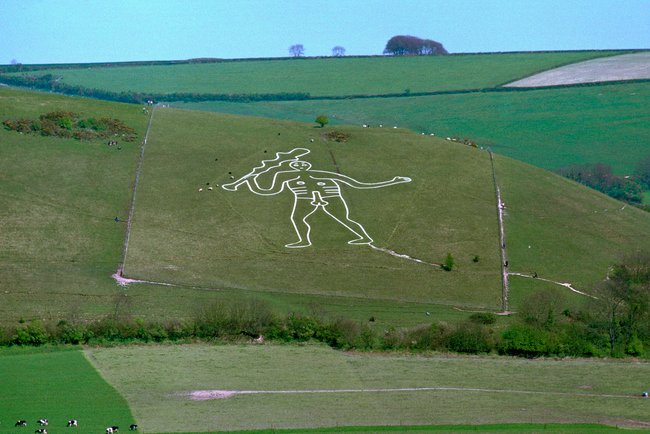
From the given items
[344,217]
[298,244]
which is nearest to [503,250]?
[344,217]

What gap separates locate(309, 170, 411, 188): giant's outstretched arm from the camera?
91.8m

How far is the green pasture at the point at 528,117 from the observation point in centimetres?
12756

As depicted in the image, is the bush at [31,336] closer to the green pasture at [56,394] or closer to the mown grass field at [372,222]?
the green pasture at [56,394]

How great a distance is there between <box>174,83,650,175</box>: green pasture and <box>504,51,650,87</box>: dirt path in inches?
179

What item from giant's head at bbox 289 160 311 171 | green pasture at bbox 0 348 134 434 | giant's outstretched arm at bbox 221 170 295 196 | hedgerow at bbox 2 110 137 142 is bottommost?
green pasture at bbox 0 348 134 434

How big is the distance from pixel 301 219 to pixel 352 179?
35.0ft

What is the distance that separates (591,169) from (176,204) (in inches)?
2167

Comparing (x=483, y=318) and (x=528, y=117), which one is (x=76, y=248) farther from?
(x=528, y=117)

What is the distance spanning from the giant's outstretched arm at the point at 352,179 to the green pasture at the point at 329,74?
56368 millimetres

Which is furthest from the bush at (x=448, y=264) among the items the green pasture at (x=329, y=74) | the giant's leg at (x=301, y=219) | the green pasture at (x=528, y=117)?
the green pasture at (x=329, y=74)

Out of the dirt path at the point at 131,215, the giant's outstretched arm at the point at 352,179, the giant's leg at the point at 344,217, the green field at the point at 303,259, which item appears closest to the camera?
the green field at the point at 303,259

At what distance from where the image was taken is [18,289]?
68.4 m

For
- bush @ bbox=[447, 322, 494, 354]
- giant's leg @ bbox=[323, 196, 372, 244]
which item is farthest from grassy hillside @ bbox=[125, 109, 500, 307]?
bush @ bbox=[447, 322, 494, 354]

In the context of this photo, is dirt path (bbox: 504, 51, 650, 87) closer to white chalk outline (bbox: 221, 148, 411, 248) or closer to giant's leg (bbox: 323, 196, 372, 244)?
white chalk outline (bbox: 221, 148, 411, 248)
